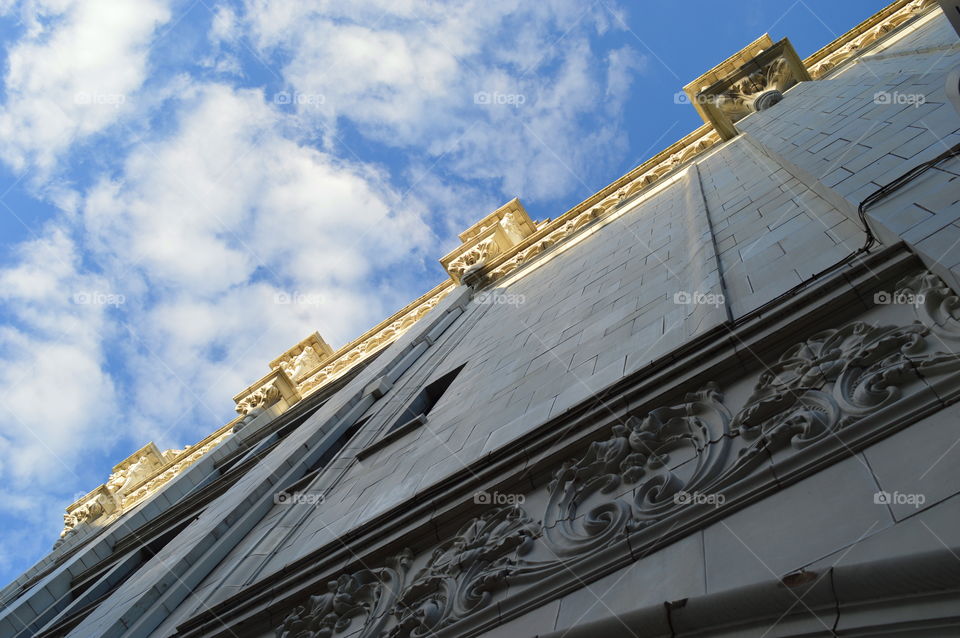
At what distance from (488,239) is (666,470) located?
1586 centimetres

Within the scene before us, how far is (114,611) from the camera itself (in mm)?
7594

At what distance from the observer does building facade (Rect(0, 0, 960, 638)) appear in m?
2.96

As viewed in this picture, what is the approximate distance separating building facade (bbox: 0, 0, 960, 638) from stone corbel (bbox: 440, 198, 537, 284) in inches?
329

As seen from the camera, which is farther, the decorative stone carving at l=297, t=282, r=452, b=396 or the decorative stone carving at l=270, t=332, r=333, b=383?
the decorative stone carving at l=270, t=332, r=333, b=383

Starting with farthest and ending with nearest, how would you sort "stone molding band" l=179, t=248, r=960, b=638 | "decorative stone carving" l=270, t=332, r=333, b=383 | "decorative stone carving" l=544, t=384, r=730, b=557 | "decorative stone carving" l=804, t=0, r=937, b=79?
1. "decorative stone carving" l=270, t=332, r=333, b=383
2. "decorative stone carving" l=804, t=0, r=937, b=79
3. "decorative stone carving" l=544, t=384, r=730, b=557
4. "stone molding band" l=179, t=248, r=960, b=638

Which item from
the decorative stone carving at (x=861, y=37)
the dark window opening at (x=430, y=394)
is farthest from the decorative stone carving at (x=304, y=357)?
the decorative stone carving at (x=861, y=37)

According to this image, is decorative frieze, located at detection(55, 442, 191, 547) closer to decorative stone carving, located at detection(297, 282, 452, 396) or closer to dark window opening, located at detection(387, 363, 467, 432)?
decorative stone carving, located at detection(297, 282, 452, 396)

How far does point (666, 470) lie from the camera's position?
4082 millimetres

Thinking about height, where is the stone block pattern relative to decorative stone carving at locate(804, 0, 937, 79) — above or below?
below

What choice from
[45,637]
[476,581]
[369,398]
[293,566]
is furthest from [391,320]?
[476,581]

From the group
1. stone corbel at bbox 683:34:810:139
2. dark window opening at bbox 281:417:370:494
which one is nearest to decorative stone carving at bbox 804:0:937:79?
stone corbel at bbox 683:34:810:139

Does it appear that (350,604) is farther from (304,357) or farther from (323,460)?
(304,357)

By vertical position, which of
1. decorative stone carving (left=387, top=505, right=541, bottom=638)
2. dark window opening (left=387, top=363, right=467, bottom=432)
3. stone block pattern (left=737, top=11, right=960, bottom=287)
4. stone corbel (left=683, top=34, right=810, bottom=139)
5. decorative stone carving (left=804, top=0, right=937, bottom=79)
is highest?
stone corbel (left=683, top=34, right=810, bottom=139)

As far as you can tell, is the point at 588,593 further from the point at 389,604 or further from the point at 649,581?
the point at 389,604
